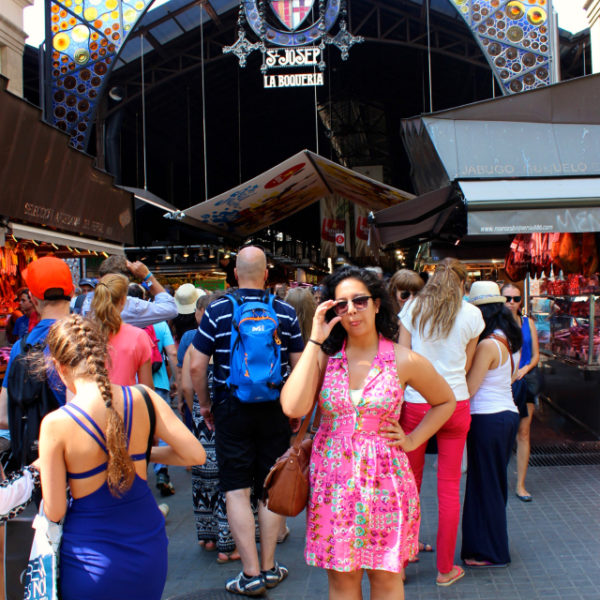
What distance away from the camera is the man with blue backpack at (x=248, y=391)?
3604mm

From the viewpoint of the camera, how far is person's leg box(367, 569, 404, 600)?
255 centimetres

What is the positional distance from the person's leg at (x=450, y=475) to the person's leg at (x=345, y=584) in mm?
1243

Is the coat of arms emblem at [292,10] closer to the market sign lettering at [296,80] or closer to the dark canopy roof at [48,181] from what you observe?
the market sign lettering at [296,80]

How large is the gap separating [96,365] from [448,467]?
7.82 ft

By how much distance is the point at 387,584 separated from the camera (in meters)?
2.55

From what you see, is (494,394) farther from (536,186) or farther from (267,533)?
(536,186)

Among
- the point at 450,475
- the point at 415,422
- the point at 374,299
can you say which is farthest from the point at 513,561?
the point at 374,299

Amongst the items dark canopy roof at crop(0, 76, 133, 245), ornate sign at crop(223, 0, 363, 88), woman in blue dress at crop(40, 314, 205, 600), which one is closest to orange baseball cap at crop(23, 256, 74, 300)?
woman in blue dress at crop(40, 314, 205, 600)

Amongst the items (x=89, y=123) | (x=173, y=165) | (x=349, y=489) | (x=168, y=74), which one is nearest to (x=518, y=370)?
(x=349, y=489)

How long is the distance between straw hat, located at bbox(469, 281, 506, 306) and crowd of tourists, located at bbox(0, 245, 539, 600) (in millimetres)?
13

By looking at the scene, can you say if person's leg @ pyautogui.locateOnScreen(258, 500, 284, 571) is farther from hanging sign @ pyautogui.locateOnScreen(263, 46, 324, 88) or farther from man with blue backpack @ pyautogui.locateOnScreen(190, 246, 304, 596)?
hanging sign @ pyautogui.locateOnScreen(263, 46, 324, 88)

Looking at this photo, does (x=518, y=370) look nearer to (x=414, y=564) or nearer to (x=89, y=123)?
(x=414, y=564)

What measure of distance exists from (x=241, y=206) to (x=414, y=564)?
336 inches

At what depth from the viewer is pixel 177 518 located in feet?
16.9
